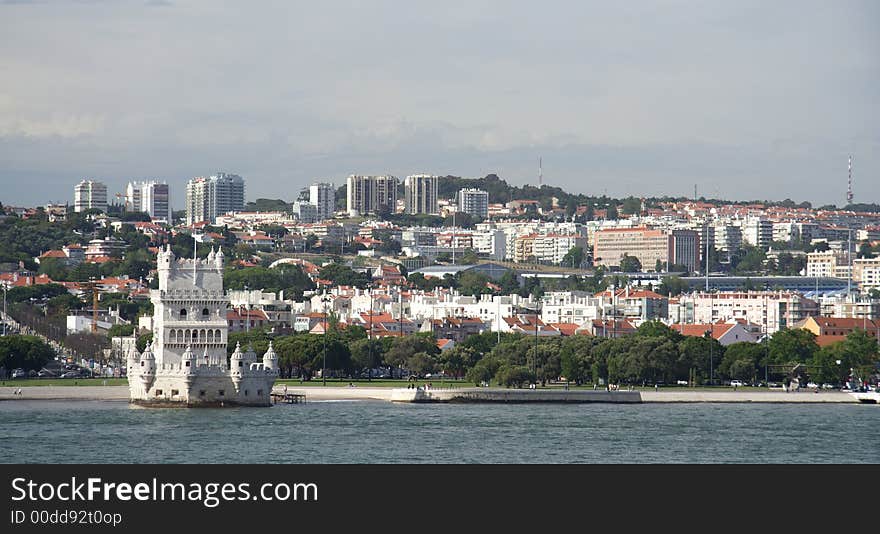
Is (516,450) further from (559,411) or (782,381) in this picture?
(782,381)

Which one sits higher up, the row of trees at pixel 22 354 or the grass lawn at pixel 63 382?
the row of trees at pixel 22 354

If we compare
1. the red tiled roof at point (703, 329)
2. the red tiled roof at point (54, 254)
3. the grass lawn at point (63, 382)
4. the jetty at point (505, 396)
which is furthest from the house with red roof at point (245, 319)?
the red tiled roof at point (54, 254)

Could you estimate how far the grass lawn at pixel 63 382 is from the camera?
78812mm

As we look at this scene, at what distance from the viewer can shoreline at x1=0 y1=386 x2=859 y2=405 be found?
243 feet

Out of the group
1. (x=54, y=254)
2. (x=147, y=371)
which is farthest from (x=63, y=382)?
(x=54, y=254)

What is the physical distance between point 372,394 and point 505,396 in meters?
4.94

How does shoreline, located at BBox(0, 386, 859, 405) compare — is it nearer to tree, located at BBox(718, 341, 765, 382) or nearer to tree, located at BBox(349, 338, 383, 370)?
tree, located at BBox(718, 341, 765, 382)

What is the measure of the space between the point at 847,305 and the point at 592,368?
5580 centimetres

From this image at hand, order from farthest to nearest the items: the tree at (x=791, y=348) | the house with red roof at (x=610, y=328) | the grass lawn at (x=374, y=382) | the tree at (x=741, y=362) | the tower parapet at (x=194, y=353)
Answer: the house with red roof at (x=610, y=328), the tree at (x=791, y=348), the tree at (x=741, y=362), the grass lawn at (x=374, y=382), the tower parapet at (x=194, y=353)

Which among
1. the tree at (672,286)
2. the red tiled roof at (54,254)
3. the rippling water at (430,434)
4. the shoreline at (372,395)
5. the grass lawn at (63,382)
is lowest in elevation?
the rippling water at (430,434)

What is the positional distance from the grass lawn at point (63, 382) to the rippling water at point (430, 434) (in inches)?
253

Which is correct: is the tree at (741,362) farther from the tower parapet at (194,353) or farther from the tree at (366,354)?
the tower parapet at (194,353)
